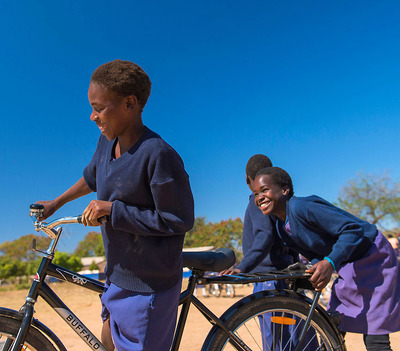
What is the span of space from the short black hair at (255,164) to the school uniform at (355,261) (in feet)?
3.27

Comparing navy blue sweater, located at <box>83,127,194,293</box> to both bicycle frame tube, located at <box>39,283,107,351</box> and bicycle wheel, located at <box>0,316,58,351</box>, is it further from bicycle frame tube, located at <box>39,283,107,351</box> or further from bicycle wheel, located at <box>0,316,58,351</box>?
bicycle wheel, located at <box>0,316,58,351</box>

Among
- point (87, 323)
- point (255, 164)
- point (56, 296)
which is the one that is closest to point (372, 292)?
point (255, 164)

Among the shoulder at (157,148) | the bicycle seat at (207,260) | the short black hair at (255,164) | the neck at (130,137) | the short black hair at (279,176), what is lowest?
the bicycle seat at (207,260)

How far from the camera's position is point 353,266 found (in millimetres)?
2576

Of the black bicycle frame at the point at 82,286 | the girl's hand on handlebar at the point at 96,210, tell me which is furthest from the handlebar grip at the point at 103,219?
the black bicycle frame at the point at 82,286

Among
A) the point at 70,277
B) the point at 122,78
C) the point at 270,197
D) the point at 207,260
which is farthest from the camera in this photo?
the point at 270,197

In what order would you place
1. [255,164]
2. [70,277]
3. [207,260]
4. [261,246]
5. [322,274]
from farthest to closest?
[255,164] < [261,246] < [322,274] < [207,260] < [70,277]

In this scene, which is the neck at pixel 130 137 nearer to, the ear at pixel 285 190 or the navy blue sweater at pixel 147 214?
the navy blue sweater at pixel 147 214

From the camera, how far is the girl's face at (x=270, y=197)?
295 cm

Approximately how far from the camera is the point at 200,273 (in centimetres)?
232

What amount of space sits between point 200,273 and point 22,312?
96 centimetres

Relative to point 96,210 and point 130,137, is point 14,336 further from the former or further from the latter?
point 130,137

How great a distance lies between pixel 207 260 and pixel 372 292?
114 cm

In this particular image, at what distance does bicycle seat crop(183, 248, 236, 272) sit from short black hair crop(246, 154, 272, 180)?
1.47 metres
